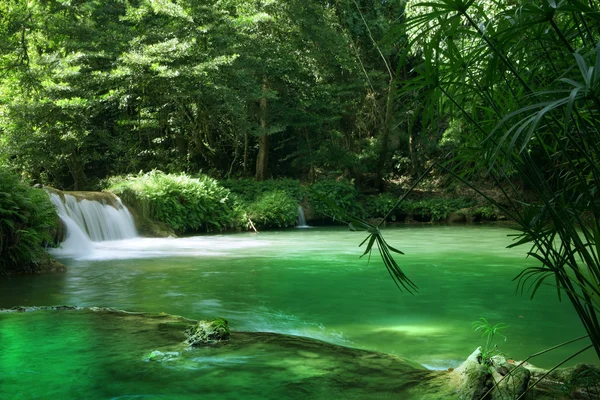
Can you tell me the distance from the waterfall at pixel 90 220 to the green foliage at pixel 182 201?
2.10ft

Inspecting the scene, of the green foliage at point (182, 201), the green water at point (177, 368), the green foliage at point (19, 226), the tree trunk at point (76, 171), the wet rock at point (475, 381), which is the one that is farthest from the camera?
the tree trunk at point (76, 171)

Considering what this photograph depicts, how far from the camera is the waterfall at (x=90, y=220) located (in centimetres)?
1157

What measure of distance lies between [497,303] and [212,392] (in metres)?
4.03

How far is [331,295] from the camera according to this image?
6.50 metres

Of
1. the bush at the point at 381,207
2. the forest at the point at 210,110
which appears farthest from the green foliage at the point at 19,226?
the bush at the point at 381,207

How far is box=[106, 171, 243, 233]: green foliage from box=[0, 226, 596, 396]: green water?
347 cm

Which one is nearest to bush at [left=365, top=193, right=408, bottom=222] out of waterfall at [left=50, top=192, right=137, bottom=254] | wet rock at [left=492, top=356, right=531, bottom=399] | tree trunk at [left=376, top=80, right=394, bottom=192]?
tree trunk at [left=376, top=80, right=394, bottom=192]

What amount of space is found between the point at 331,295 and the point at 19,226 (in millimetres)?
4690

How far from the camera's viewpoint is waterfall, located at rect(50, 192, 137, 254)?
11.6m

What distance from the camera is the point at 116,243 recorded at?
12.9 meters

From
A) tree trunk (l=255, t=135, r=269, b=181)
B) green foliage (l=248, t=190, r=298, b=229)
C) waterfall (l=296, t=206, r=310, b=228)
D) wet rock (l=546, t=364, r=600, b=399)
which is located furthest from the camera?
tree trunk (l=255, t=135, r=269, b=181)

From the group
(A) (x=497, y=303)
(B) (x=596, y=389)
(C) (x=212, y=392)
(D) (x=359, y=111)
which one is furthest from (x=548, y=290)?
(D) (x=359, y=111)

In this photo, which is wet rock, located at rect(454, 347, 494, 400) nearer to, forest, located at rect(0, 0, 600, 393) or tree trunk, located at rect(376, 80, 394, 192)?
forest, located at rect(0, 0, 600, 393)

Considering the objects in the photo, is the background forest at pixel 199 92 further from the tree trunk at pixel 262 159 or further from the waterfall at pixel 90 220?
the waterfall at pixel 90 220
